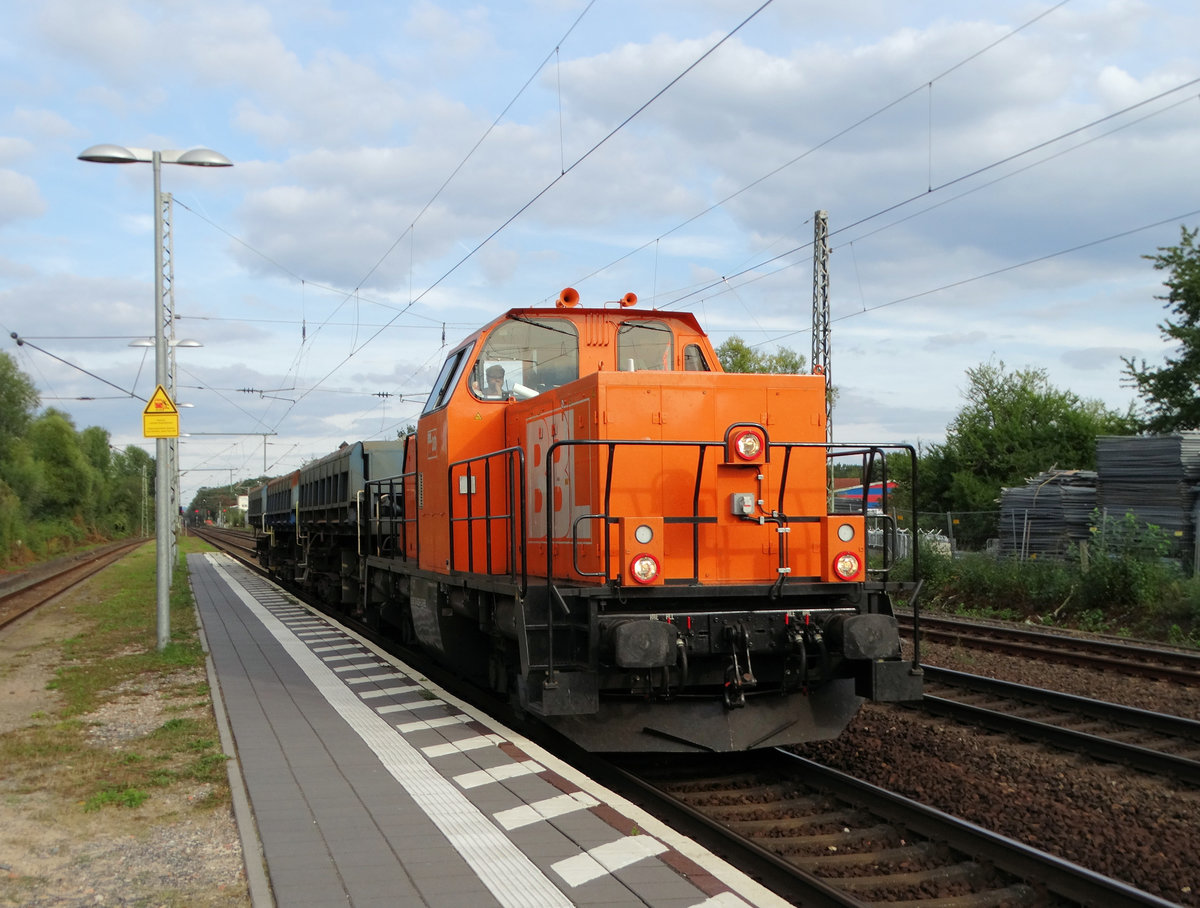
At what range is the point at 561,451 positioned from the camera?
707 cm

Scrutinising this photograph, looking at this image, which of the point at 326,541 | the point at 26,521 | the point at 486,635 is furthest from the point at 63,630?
the point at 26,521

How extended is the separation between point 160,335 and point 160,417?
1024 mm

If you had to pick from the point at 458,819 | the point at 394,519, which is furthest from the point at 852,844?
the point at 394,519

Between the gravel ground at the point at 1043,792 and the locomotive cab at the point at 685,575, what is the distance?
64cm

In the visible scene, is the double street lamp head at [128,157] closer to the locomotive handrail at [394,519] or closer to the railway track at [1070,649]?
the locomotive handrail at [394,519]

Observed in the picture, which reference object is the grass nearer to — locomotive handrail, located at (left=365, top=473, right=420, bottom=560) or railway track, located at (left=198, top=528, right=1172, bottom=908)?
locomotive handrail, located at (left=365, top=473, right=420, bottom=560)

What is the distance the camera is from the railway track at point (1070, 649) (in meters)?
10.4

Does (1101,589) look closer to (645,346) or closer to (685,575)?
(645,346)

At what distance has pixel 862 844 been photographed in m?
5.12

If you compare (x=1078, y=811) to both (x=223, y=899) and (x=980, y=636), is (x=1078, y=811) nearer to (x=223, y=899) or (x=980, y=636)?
(x=223, y=899)

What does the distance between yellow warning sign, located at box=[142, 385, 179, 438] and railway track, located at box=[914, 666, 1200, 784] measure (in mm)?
8870

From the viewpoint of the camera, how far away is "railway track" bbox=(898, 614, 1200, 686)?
10.4 m

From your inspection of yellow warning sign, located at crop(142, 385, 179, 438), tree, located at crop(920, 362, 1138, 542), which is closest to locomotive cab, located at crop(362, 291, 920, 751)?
yellow warning sign, located at crop(142, 385, 179, 438)

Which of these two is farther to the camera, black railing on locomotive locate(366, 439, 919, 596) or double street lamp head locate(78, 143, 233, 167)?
double street lamp head locate(78, 143, 233, 167)
